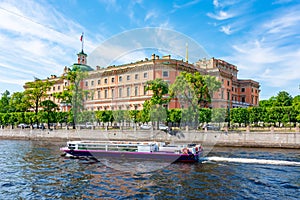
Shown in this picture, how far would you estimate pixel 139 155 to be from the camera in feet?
97.6

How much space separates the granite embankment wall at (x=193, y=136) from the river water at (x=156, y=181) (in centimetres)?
1438

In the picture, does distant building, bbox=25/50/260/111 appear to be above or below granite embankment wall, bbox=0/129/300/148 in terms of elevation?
above

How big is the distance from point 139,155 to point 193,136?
691 inches

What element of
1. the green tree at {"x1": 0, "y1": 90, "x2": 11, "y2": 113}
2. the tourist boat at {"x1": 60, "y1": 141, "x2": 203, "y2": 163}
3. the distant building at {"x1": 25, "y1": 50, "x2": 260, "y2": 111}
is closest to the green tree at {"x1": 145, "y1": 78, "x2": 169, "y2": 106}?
the distant building at {"x1": 25, "y1": 50, "x2": 260, "y2": 111}

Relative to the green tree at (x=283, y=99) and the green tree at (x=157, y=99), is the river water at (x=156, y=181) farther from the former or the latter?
the green tree at (x=283, y=99)

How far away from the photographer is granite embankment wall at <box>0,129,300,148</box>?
38.5 meters

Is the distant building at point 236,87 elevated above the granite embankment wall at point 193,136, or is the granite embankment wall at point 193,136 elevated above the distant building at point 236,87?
A: the distant building at point 236,87

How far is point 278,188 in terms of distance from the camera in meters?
17.5

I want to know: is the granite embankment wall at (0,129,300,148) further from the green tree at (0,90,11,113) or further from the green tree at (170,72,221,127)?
the green tree at (0,90,11,113)

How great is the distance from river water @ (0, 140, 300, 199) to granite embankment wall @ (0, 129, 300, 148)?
14.4 meters

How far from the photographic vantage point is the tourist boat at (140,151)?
2783 centimetres

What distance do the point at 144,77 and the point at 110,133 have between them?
13349 mm

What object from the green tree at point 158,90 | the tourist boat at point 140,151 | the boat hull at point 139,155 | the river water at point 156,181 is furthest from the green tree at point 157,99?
the river water at point 156,181

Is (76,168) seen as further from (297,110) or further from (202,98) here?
(297,110)
